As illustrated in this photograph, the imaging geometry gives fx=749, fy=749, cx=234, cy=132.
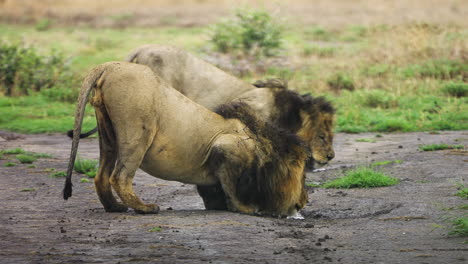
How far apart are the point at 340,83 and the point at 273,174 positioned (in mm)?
10822

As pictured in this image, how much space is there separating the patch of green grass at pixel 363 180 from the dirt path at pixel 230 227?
213 millimetres

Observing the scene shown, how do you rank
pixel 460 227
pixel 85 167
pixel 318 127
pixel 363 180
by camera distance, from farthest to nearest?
pixel 318 127, pixel 85 167, pixel 363 180, pixel 460 227

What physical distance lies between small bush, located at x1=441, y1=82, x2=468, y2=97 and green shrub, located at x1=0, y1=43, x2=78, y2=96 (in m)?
8.74

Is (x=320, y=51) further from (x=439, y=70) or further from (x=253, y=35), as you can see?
(x=439, y=70)

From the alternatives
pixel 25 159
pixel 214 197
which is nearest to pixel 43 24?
pixel 25 159

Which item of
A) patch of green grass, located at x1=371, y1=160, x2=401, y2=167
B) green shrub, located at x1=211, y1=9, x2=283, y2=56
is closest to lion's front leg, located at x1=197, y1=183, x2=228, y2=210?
patch of green grass, located at x1=371, y1=160, x2=401, y2=167

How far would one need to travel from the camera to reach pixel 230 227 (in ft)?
20.7

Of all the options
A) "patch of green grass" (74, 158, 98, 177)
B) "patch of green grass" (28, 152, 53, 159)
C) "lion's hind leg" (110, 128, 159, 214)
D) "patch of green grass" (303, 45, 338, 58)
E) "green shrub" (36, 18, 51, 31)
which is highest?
"lion's hind leg" (110, 128, 159, 214)

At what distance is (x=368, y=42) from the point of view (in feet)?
78.5

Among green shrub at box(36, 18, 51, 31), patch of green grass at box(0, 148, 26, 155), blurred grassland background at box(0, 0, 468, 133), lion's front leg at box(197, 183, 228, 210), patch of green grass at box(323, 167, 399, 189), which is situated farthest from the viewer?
green shrub at box(36, 18, 51, 31)

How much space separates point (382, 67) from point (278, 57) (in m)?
4.38

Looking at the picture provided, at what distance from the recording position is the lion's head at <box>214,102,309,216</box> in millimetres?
7160

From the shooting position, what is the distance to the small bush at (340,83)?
17.5 m

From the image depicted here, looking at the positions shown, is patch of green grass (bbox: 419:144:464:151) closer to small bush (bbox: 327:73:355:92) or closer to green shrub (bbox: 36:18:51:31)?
small bush (bbox: 327:73:355:92)
